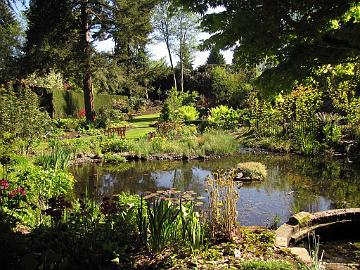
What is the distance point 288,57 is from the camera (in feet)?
9.49

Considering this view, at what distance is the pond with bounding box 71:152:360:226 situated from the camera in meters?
7.15

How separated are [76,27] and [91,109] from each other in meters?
4.37

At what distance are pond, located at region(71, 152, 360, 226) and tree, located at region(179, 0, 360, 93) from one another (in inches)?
145

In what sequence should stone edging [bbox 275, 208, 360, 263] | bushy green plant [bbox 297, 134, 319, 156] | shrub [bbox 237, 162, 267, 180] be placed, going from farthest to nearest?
bushy green plant [bbox 297, 134, 319, 156]
shrub [bbox 237, 162, 267, 180]
stone edging [bbox 275, 208, 360, 263]

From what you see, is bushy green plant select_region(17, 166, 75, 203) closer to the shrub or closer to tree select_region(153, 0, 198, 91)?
the shrub

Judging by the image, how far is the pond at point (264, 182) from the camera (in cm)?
715

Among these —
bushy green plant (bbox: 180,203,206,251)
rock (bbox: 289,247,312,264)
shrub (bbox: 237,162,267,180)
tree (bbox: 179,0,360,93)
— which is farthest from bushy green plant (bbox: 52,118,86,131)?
tree (bbox: 179,0,360,93)

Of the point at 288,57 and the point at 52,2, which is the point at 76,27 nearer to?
the point at 52,2

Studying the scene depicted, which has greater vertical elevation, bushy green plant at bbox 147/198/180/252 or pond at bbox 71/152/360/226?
bushy green plant at bbox 147/198/180/252

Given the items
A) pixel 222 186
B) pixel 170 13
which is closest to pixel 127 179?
pixel 222 186

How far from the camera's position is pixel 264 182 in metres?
9.32

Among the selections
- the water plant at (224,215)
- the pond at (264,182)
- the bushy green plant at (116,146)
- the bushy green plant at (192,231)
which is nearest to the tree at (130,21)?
the bushy green plant at (116,146)

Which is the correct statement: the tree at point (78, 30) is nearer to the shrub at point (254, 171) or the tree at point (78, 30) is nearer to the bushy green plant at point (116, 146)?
the bushy green plant at point (116, 146)

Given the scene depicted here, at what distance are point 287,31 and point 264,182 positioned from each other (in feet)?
23.1
